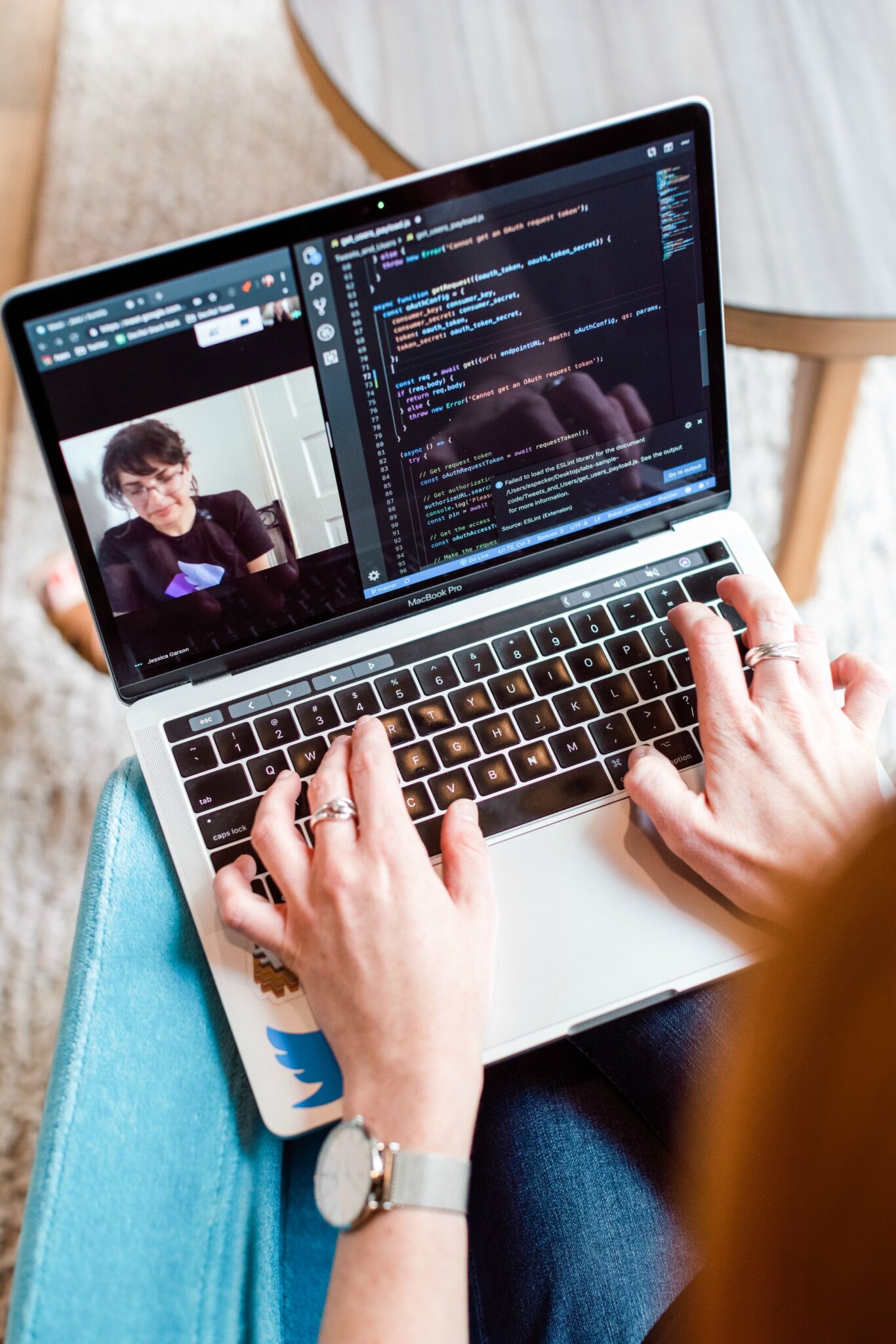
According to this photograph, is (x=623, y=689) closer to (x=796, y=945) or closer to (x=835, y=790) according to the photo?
(x=835, y=790)

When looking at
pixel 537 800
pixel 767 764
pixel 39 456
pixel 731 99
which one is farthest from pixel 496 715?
pixel 39 456

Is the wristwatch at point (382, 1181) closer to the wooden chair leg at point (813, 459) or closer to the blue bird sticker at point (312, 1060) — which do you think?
the blue bird sticker at point (312, 1060)

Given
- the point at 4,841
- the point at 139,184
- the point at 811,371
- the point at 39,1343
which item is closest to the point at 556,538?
the point at 811,371

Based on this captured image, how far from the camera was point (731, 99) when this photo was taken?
0.89 m

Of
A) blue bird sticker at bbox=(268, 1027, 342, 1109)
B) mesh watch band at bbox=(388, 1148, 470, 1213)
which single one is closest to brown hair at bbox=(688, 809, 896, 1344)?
mesh watch band at bbox=(388, 1148, 470, 1213)

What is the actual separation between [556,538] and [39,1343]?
59 cm

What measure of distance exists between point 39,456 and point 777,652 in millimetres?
1263

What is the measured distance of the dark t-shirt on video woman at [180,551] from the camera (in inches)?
25.8

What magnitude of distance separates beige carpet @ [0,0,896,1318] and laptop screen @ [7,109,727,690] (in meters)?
0.65

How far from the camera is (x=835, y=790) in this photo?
62cm

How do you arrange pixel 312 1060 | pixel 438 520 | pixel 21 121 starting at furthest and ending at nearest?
pixel 21 121, pixel 438 520, pixel 312 1060

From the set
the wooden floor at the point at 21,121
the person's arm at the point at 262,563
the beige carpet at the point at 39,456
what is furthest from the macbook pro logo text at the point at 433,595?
the wooden floor at the point at 21,121

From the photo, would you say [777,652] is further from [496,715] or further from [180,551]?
[180,551]

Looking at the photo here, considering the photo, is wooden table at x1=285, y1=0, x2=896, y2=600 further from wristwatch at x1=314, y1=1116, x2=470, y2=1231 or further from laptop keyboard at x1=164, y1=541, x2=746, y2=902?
wristwatch at x1=314, y1=1116, x2=470, y2=1231
